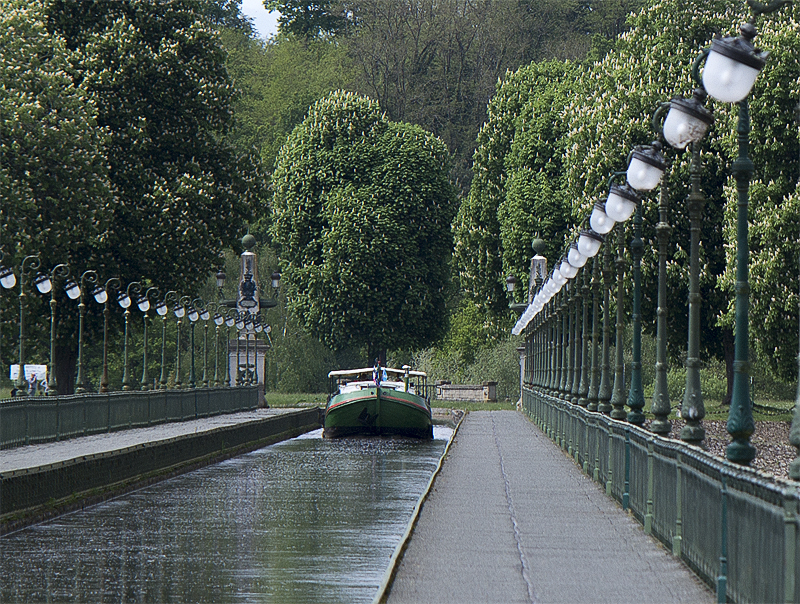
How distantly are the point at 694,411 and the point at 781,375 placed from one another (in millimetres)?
27238

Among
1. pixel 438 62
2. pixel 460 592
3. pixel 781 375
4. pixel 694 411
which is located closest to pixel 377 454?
pixel 781 375

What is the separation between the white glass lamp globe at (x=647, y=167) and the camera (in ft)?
53.1

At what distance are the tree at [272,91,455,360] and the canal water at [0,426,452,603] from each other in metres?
46.5

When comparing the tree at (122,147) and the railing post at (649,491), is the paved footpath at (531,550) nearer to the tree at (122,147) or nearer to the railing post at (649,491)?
the railing post at (649,491)

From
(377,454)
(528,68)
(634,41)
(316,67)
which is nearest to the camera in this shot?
(377,454)

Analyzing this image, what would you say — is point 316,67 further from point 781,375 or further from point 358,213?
point 781,375

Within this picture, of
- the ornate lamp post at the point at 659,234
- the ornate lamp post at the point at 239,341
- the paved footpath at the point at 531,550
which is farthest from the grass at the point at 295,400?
the ornate lamp post at the point at 659,234

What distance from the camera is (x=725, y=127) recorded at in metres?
45.6

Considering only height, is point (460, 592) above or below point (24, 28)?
below

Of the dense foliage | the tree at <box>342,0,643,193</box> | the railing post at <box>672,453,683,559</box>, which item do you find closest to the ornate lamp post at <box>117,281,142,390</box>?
the dense foliage

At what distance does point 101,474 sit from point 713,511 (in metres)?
13.5

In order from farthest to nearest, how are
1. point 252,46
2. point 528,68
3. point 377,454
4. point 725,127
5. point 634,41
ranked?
point 252,46 → point 528,68 → point 634,41 → point 725,127 → point 377,454

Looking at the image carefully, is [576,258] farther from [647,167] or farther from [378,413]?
[378,413]

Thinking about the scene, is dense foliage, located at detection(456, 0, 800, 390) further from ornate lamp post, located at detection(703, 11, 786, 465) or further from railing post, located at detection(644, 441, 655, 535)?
ornate lamp post, located at detection(703, 11, 786, 465)
